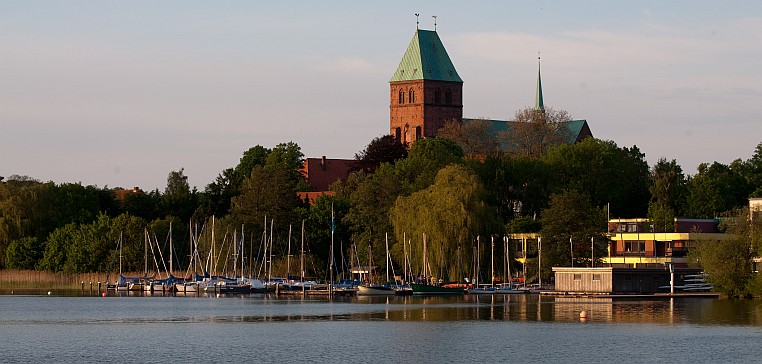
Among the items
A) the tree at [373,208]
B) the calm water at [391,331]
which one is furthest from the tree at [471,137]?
the calm water at [391,331]

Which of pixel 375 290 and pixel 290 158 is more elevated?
pixel 290 158

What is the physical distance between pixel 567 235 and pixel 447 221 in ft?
32.7

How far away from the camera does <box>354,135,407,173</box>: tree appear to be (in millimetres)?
155750

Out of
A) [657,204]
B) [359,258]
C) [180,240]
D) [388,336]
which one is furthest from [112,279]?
[388,336]

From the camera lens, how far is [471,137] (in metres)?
165

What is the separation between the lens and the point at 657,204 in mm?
139500

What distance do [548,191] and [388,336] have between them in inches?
2734

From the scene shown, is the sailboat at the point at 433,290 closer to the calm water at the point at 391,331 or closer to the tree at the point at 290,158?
the calm water at the point at 391,331

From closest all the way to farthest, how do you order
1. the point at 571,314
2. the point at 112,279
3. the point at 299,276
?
the point at 571,314, the point at 299,276, the point at 112,279

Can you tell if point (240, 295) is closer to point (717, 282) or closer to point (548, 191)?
point (548, 191)

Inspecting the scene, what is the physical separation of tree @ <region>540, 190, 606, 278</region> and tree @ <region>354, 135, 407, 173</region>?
4215 cm

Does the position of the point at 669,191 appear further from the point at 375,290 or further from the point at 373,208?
the point at 375,290

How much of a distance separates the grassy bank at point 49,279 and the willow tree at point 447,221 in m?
34.9

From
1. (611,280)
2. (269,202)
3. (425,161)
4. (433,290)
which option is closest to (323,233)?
(269,202)
